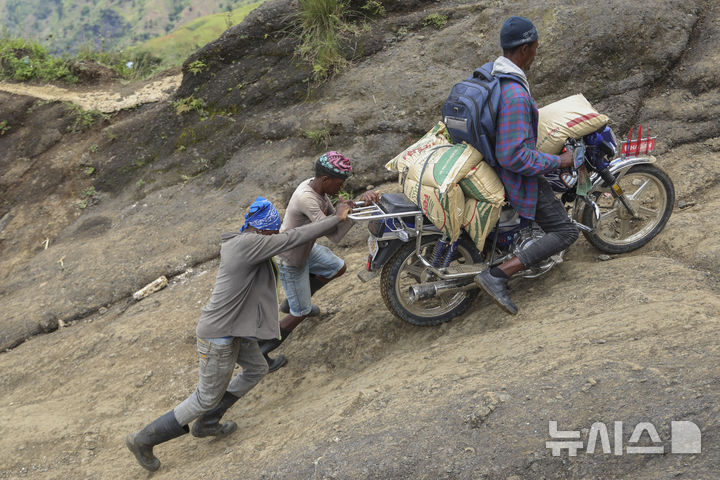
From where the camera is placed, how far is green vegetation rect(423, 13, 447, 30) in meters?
8.31

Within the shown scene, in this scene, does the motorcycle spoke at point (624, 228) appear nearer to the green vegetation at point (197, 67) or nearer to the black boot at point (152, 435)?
the black boot at point (152, 435)

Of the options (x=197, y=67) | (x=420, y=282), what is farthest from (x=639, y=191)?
(x=197, y=67)

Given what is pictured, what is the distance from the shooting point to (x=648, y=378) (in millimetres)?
2926

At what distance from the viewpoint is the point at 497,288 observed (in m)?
4.04

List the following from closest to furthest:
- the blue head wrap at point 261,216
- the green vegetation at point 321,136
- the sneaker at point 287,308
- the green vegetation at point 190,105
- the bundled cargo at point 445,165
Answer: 1. the blue head wrap at point 261,216
2. the bundled cargo at point 445,165
3. the sneaker at point 287,308
4. the green vegetation at point 321,136
5. the green vegetation at point 190,105

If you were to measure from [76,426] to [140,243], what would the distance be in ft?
10.6

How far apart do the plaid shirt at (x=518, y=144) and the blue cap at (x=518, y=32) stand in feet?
0.95

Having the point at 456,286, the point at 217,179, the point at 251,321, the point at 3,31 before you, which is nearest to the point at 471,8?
the point at 217,179

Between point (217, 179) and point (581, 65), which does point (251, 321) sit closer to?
point (217, 179)

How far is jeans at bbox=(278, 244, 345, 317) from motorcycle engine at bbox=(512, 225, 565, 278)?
5.15 ft

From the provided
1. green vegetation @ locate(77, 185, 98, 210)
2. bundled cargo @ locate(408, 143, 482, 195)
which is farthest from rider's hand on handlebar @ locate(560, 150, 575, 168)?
green vegetation @ locate(77, 185, 98, 210)

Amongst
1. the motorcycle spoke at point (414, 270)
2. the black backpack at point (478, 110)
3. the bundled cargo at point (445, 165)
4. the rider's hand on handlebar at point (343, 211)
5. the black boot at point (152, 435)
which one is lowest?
the black boot at point (152, 435)

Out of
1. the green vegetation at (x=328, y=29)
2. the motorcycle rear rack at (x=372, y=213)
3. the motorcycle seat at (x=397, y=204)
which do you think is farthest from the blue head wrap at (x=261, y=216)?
the green vegetation at (x=328, y=29)

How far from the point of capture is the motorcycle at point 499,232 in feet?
13.4
